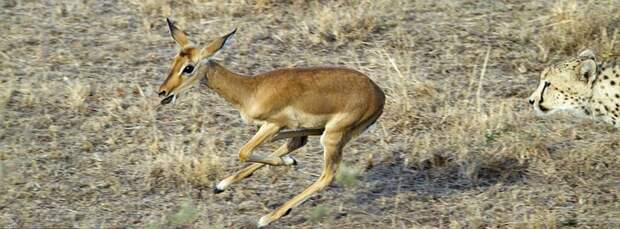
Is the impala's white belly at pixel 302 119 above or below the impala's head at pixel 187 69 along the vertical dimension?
below

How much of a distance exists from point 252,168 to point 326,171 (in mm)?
588

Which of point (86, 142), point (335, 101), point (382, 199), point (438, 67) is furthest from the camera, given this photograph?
point (438, 67)

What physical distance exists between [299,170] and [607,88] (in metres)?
2.40

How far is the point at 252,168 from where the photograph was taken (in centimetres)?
923

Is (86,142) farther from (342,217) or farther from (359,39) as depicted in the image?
(359,39)

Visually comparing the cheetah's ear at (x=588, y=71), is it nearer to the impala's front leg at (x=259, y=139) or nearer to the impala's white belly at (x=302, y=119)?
the impala's white belly at (x=302, y=119)

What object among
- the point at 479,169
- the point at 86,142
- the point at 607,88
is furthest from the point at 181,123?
the point at 607,88

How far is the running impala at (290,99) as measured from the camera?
28.8 feet

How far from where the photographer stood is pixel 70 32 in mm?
12617

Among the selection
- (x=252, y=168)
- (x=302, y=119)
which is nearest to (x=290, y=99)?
(x=302, y=119)

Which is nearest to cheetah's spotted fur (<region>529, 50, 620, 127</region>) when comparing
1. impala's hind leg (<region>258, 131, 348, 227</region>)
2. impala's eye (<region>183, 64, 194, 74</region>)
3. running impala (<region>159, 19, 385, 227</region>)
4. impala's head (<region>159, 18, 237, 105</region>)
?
running impala (<region>159, 19, 385, 227</region>)

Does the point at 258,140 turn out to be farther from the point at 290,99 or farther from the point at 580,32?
the point at 580,32

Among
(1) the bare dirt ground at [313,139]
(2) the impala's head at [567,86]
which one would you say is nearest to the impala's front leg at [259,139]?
(1) the bare dirt ground at [313,139]

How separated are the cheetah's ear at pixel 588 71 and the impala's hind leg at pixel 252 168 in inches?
84.9
